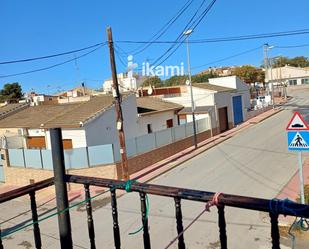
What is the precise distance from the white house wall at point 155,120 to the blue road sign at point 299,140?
16100 mm

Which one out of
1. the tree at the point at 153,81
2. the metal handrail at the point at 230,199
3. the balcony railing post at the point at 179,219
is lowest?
the balcony railing post at the point at 179,219

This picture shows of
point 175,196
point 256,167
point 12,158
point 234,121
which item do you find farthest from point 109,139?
point 175,196

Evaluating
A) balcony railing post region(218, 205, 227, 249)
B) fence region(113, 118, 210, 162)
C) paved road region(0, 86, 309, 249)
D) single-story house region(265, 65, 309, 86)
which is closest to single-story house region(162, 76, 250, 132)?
fence region(113, 118, 210, 162)

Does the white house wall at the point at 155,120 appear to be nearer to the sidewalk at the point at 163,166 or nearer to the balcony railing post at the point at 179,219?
the sidewalk at the point at 163,166

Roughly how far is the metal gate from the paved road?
1086 cm

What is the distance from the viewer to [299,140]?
898 cm

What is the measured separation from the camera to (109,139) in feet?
69.5

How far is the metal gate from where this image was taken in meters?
34.9

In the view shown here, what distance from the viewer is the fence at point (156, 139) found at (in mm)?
19375

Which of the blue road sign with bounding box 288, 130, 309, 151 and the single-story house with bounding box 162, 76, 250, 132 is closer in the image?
the blue road sign with bounding box 288, 130, 309, 151

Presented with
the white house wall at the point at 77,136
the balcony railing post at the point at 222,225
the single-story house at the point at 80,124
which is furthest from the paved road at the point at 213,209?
the balcony railing post at the point at 222,225

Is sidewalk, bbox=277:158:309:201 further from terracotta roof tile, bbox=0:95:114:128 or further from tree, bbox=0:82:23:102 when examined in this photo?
tree, bbox=0:82:23:102

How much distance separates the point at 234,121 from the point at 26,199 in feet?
74.9

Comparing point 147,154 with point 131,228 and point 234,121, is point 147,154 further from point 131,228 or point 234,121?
point 234,121
